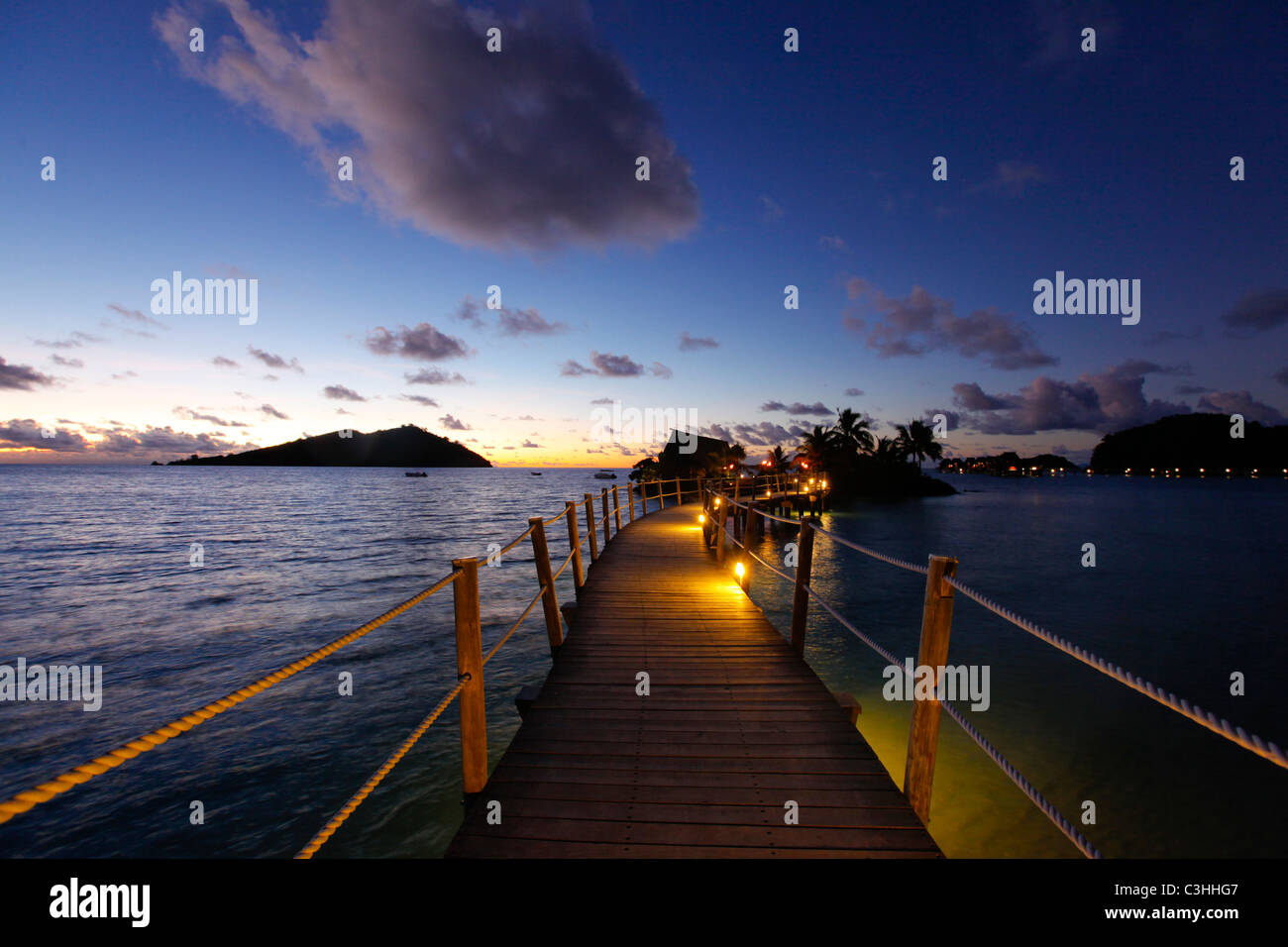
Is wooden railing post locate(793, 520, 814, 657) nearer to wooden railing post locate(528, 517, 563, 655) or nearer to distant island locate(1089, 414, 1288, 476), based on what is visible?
wooden railing post locate(528, 517, 563, 655)

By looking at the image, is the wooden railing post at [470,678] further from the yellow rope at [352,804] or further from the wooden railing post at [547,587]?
the wooden railing post at [547,587]

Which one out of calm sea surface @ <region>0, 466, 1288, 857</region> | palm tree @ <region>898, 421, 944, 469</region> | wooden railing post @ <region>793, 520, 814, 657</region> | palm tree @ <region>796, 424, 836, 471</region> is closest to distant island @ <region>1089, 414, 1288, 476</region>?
palm tree @ <region>898, 421, 944, 469</region>

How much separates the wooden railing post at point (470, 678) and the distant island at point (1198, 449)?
211 metres

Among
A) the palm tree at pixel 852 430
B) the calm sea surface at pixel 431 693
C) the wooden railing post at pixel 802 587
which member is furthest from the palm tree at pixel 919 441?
the wooden railing post at pixel 802 587

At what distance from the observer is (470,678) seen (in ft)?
10.5

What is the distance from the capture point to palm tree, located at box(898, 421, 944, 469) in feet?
243

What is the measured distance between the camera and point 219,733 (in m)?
7.56

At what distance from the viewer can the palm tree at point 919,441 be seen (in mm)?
73938

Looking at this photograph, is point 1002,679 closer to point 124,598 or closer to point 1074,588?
point 1074,588

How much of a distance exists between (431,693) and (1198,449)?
24112 centimetres

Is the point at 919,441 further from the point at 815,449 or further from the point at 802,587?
the point at 802,587

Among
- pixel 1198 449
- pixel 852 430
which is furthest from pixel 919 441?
pixel 1198 449
